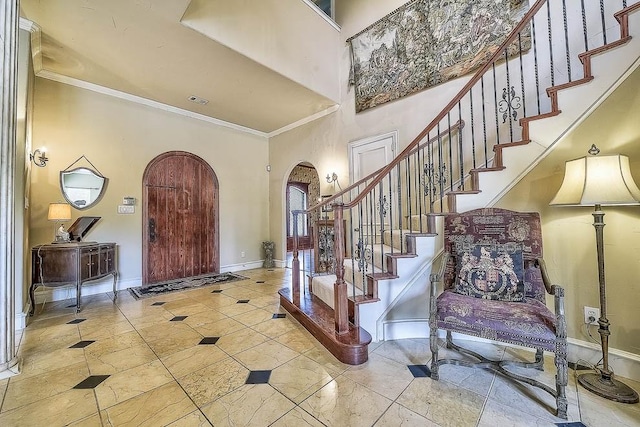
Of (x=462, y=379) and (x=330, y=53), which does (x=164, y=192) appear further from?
(x=462, y=379)

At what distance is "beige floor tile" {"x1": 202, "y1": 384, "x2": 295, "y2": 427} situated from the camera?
57.7 inches

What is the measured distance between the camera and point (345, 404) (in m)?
1.59

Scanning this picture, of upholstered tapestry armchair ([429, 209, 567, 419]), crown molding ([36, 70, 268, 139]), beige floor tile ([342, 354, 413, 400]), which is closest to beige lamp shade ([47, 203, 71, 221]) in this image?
crown molding ([36, 70, 268, 139])

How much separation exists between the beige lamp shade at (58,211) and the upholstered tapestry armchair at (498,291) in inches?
176

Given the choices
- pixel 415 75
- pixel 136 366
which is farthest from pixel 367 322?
pixel 415 75

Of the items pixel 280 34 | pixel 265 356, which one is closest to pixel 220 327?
pixel 265 356

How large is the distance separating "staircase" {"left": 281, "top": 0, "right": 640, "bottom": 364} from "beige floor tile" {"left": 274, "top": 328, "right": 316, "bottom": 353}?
91mm

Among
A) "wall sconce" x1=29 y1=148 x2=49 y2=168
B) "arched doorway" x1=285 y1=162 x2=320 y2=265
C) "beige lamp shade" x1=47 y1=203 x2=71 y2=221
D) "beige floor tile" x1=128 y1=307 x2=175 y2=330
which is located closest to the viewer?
"beige floor tile" x1=128 y1=307 x2=175 y2=330

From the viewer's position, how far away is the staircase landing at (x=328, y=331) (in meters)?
2.03

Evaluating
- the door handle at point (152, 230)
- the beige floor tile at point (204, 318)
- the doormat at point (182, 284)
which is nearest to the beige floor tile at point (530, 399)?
the beige floor tile at point (204, 318)

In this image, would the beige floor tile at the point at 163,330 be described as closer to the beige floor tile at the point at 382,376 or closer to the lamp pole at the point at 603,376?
the beige floor tile at the point at 382,376

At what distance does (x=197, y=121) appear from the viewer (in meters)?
5.20

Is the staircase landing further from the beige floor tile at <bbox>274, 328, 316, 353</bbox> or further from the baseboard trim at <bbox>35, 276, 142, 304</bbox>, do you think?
the baseboard trim at <bbox>35, 276, 142, 304</bbox>

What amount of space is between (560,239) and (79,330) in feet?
15.0
